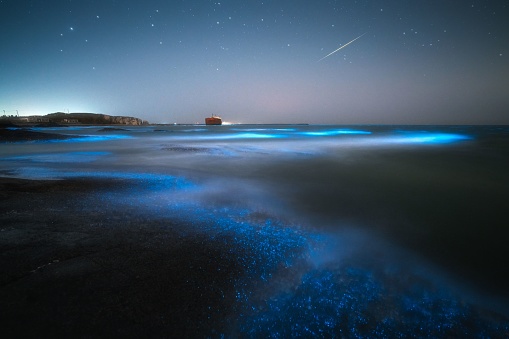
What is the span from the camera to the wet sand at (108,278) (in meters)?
1.63

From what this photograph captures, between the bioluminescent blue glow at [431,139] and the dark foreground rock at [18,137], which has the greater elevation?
the dark foreground rock at [18,137]

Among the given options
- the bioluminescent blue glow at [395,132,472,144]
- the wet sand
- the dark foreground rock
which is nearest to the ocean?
the wet sand

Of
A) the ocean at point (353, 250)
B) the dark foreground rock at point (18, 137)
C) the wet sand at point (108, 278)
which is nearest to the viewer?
the wet sand at point (108, 278)

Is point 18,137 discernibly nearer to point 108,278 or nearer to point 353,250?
point 108,278

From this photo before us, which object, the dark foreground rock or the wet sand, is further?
the dark foreground rock

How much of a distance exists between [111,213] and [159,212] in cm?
67

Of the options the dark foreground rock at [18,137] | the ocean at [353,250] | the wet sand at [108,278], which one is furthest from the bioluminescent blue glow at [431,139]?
the dark foreground rock at [18,137]

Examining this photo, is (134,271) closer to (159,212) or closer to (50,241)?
(50,241)

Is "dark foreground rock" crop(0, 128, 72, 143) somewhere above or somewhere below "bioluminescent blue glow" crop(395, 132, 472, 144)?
above

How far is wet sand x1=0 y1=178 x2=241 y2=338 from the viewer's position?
163cm

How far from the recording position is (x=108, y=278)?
2068 mm

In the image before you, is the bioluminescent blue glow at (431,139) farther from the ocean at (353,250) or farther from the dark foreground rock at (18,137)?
the dark foreground rock at (18,137)

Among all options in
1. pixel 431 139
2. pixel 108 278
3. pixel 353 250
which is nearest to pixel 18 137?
pixel 108 278

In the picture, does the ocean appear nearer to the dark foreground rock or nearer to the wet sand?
the wet sand
